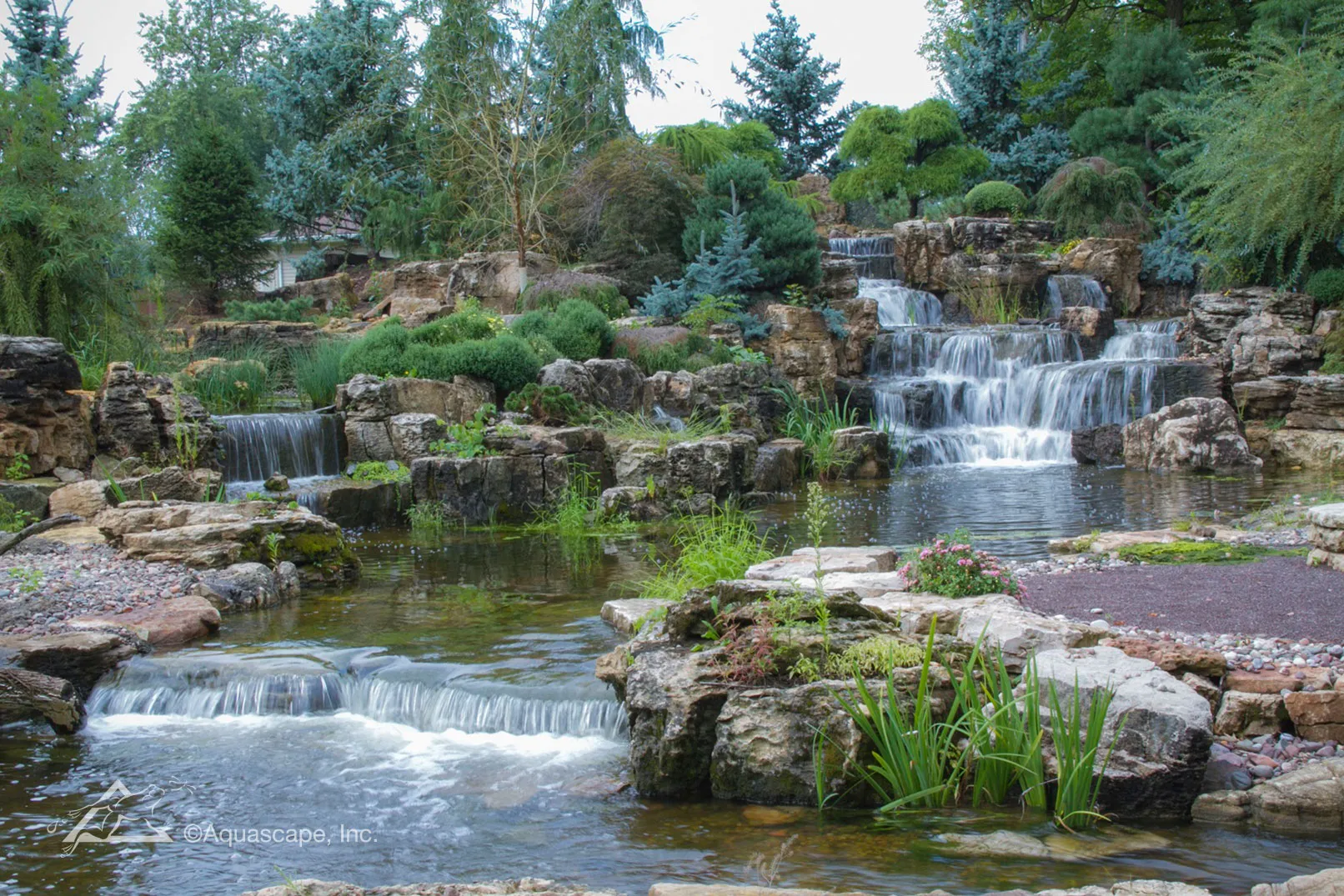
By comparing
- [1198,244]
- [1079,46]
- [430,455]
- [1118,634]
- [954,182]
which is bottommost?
[1118,634]

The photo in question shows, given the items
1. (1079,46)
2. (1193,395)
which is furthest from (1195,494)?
(1079,46)

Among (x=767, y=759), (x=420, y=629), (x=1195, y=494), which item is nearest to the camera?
(x=767, y=759)

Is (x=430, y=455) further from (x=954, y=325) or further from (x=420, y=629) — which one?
(x=954, y=325)

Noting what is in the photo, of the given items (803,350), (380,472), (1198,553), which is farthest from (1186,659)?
(803,350)

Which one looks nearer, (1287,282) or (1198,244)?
(1287,282)

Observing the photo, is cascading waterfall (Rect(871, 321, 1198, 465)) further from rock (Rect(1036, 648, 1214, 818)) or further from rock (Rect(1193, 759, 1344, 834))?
rock (Rect(1193, 759, 1344, 834))

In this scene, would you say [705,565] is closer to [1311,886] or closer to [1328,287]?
[1311,886]

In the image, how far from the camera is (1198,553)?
23.6 feet

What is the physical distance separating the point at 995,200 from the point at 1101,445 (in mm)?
9876

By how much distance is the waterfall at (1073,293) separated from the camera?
66.9 feet

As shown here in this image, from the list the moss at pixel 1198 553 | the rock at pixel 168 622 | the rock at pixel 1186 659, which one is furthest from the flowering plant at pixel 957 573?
the rock at pixel 168 622

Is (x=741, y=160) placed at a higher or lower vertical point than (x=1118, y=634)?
higher

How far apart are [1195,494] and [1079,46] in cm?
2210

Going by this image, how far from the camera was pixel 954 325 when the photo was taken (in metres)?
19.3
